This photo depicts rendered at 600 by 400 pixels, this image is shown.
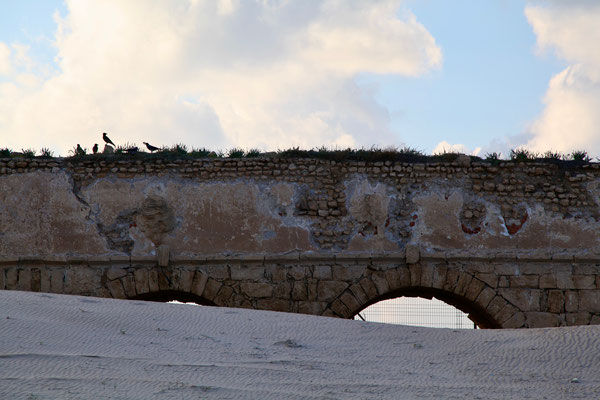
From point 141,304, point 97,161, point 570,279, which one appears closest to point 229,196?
point 97,161

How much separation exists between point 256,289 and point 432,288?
253 centimetres

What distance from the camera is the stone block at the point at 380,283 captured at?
35.9 feet

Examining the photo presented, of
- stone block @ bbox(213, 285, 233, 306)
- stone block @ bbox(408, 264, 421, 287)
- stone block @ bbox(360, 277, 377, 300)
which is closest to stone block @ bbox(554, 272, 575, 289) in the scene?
stone block @ bbox(408, 264, 421, 287)

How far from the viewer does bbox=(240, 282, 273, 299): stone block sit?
432 inches

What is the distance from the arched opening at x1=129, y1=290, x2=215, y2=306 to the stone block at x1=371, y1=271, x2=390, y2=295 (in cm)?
235

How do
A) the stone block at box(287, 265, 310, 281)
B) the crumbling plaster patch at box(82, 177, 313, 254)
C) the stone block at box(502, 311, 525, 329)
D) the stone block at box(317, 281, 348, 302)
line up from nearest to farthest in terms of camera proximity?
the stone block at box(502, 311, 525, 329) → the stone block at box(317, 281, 348, 302) → the stone block at box(287, 265, 310, 281) → the crumbling plaster patch at box(82, 177, 313, 254)

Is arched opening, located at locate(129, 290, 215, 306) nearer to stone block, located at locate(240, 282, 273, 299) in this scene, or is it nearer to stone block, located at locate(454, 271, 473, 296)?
stone block, located at locate(240, 282, 273, 299)

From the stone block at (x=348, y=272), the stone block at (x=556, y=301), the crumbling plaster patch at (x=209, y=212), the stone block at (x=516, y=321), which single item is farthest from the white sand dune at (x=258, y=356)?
the stone block at (x=556, y=301)

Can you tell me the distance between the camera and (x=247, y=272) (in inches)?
437

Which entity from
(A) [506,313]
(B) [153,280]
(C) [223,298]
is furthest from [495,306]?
(B) [153,280]

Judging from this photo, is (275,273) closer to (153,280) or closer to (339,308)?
(339,308)

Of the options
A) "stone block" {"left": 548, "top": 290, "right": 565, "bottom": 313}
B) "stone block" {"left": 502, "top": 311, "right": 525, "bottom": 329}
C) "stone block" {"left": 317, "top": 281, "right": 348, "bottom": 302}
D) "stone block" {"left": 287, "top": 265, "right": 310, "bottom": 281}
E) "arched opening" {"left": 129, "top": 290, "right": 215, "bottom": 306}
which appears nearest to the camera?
"stone block" {"left": 502, "top": 311, "right": 525, "bottom": 329}

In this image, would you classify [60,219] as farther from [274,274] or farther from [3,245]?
A: [274,274]

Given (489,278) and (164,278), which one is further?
(164,278)
